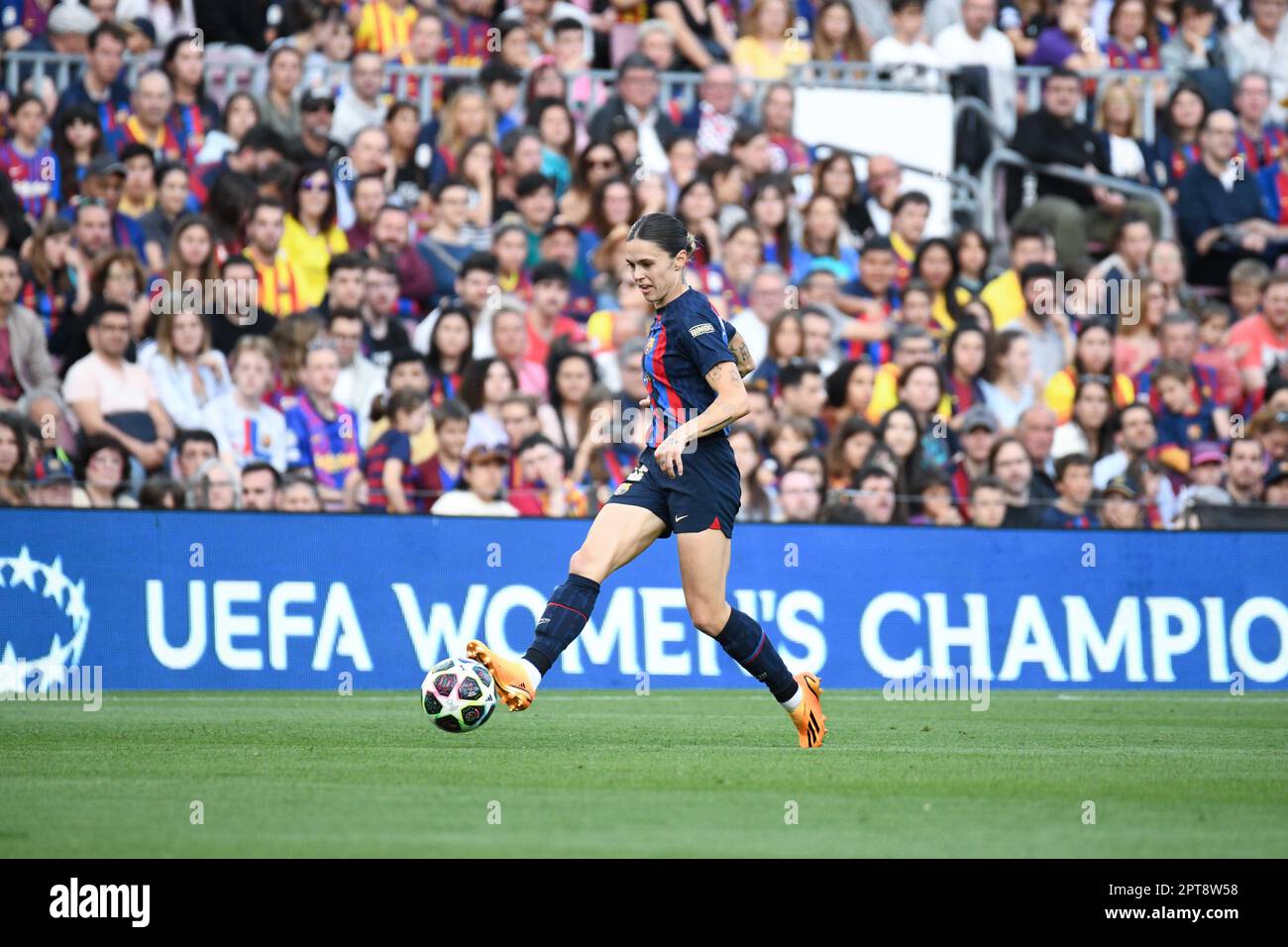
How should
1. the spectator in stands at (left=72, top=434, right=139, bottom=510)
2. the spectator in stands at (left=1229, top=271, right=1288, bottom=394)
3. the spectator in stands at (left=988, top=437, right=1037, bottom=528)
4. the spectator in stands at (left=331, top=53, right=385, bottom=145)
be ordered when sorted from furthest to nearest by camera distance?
the spectator in stands at (left=1229, top=271, right=1288, bottom=394)
the spectator in stands at (left=331, top=53, right=385, bottom=145)
the spectator in stands at (left=988, top=437, right=1037, bottom=528)
the spectator in stands at (left=72, top=434, right=139, bottom=510)

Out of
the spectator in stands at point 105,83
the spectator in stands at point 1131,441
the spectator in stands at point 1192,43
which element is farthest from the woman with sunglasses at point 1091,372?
the spectator in stands at point 105,83

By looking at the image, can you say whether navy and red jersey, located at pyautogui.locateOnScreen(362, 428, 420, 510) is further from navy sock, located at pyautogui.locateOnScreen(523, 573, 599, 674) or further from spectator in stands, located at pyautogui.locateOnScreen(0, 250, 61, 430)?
navy sock, located at pyautogui.locateOnScreen(523, 573, 599, 674)

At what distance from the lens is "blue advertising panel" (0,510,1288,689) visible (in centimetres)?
1348

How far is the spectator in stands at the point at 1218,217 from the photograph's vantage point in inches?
780

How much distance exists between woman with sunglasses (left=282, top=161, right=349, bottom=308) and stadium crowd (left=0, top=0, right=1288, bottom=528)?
3 centimetres

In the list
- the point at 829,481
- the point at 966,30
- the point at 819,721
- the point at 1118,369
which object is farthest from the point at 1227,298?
the point at 819,721

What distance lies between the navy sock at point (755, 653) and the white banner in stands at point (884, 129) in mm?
10129

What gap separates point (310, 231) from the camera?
16609mm

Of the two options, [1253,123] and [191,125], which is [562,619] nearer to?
[191,125]

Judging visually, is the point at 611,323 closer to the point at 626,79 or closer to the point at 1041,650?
the point at 626,79

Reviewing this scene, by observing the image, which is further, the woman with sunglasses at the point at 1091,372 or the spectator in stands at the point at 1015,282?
the spectator in stands at the point at 1015,282

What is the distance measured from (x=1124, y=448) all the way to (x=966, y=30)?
17.0 ft

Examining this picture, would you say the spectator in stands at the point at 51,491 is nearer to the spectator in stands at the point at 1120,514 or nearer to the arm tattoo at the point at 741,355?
the arm tattoo at the point at 741,355

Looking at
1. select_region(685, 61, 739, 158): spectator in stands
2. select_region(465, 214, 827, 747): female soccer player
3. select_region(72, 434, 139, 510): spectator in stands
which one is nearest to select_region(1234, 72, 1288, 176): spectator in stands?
select_region(685, 61, 739, 158): spectator in stands
